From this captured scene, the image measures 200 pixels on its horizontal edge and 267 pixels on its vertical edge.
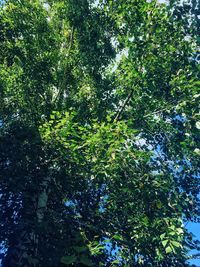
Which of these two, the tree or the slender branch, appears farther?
the slender branch

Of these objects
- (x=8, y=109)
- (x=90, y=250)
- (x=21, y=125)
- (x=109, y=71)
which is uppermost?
(x=109, y=71)

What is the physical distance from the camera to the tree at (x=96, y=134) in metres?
6.34

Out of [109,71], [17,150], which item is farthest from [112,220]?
[109,71]

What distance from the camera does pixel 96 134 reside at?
6605 mm

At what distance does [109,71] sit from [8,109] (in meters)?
3.72

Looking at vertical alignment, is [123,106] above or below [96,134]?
above

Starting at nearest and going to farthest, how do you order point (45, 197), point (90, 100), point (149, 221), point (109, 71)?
point (149, 221), point (45, 197), point (90, 100), point (109, 71)

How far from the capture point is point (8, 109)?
1019cm

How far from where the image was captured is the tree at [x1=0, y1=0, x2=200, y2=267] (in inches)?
249

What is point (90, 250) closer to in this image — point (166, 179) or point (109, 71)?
point (166, 179)

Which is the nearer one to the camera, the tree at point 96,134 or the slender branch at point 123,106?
the tree at point 96,134

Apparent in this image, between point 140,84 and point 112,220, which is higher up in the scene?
point 140,84

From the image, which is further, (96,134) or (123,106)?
(123,106)

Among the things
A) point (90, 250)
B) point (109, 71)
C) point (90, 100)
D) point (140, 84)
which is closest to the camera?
point (90, 250)
